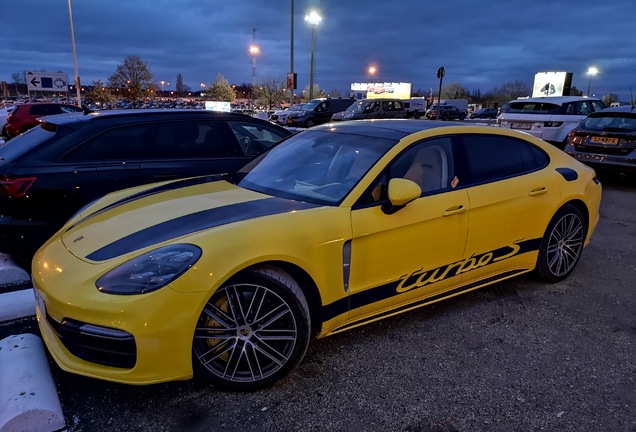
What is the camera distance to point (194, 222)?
272 centimetres

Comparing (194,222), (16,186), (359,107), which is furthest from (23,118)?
(194,222)

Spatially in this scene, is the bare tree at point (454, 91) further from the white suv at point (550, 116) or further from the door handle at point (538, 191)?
the door handle at point (538, 191)

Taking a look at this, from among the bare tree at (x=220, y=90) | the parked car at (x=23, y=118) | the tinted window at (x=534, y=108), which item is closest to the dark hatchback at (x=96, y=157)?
the tinted window at (x=534, y=108)

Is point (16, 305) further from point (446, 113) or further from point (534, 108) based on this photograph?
point (446, 113)

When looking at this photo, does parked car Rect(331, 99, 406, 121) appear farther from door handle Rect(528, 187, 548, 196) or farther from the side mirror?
the side mirror

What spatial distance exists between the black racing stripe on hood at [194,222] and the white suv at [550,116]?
10.3 m

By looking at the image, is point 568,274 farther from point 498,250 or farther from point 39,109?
point 39,109

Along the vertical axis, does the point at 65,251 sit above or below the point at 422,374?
above

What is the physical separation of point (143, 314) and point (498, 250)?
271 cm

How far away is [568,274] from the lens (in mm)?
4387

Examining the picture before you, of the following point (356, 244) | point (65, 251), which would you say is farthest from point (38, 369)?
point (356, 244)

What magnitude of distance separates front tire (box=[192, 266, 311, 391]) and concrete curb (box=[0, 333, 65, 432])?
736 millimetres

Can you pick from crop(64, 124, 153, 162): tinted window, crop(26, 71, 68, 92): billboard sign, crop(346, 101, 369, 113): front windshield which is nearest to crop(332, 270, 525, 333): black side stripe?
crop(64, 124, 153, 162): tinted window

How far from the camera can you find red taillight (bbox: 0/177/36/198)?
401cm
